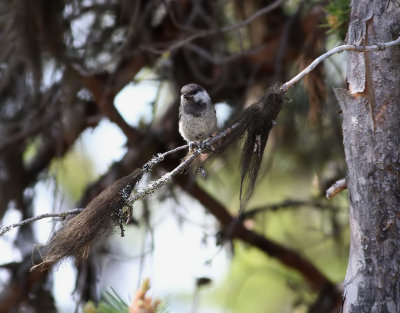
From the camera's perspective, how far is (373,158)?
1966 millimetres

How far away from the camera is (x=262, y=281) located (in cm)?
569

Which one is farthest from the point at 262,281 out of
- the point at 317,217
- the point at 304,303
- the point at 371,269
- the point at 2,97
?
the point at 371,269

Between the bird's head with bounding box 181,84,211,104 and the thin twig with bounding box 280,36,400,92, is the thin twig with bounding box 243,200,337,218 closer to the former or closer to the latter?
the bird's head with bounding box 181,84,211,104

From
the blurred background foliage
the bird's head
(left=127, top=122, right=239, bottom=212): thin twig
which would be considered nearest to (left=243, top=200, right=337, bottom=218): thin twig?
the blurred background foliage

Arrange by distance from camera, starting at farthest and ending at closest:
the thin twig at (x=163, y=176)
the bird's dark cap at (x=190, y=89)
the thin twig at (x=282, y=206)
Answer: the thin twig at (x=282, y=206), the bird's dark cap at (x=190, y=89), the thin twig at (x=163, y=176)

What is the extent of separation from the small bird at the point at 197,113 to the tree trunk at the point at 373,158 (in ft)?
4.07

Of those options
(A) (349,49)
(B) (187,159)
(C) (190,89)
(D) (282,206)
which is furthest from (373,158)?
(D) (282,206)

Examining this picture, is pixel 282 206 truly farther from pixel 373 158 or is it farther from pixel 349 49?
pixel 349 49

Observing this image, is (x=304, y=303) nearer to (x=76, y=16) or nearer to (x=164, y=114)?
(x=164, y=114)

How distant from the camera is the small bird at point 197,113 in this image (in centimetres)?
322

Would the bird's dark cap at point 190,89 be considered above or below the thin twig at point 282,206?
above

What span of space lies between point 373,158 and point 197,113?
1.44m

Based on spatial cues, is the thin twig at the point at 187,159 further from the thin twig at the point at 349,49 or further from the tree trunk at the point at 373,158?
the tree trunk at the point at 373,158

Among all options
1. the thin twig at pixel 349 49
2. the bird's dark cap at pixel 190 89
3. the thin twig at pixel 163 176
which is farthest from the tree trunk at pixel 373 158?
the bird's dark cap at pixel 190 89
